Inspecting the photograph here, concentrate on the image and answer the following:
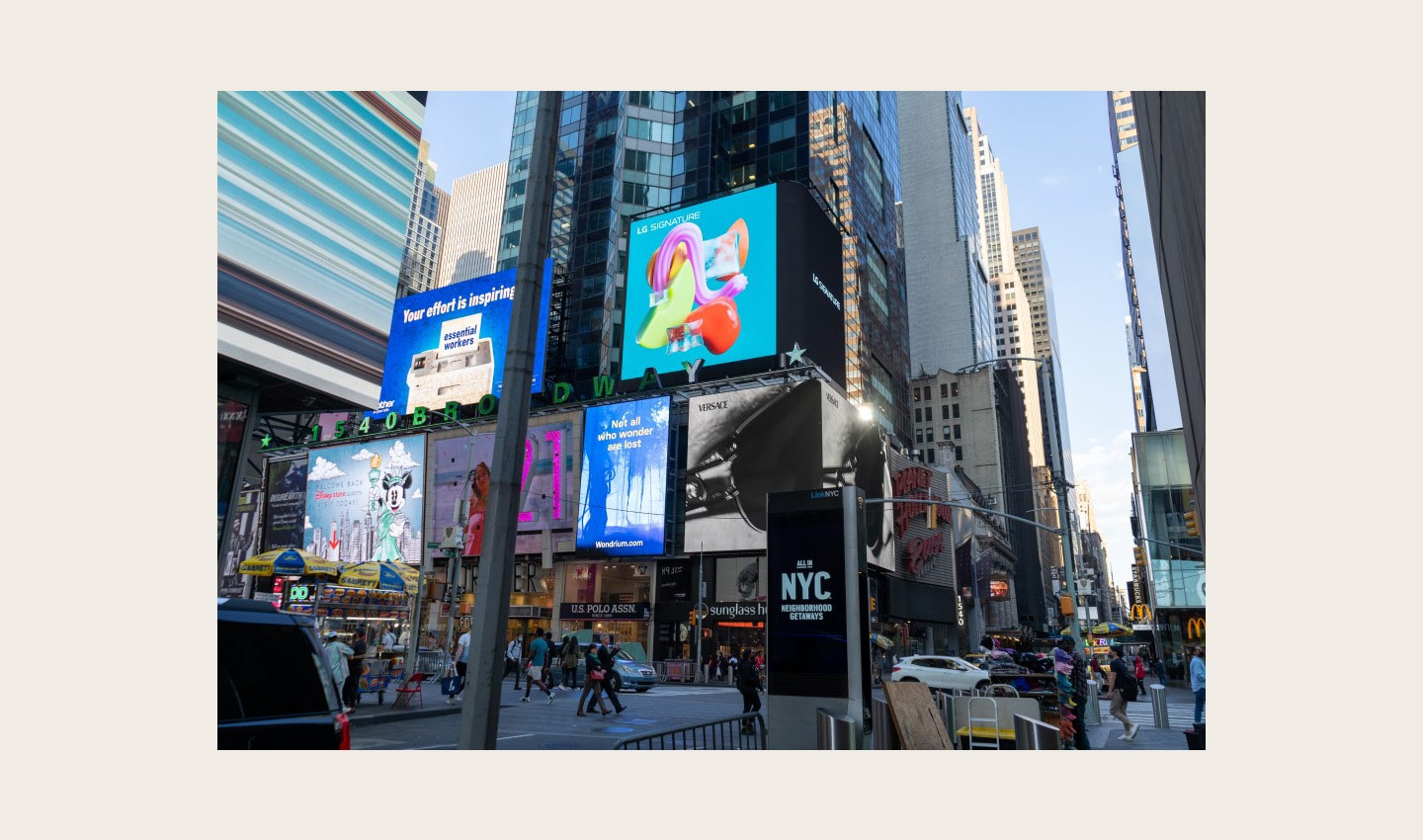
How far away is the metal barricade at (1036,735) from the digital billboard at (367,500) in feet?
185

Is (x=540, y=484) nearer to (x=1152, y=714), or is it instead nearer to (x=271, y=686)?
(x=1152, y=714)

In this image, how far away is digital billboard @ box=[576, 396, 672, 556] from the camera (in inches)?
2058

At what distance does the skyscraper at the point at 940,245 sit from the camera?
479 feet

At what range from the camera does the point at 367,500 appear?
2489 inches

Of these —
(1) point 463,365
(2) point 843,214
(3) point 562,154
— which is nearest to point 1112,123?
(2) point 843,214

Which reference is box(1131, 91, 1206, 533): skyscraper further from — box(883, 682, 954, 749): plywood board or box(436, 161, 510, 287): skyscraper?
box(436, 161, 510, 287): skyscraper

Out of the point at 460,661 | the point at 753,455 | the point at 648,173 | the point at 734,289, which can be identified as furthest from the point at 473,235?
the point at 460,661

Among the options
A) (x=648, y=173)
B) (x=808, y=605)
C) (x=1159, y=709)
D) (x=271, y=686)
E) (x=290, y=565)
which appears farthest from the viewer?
(x=648, y=173)

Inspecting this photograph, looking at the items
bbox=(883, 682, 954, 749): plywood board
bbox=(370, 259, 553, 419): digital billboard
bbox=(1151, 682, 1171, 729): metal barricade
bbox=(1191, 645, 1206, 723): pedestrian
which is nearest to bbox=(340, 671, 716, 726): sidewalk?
bbox=(883, 682, 954, 749): plywood board

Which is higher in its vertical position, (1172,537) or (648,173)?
(648,173)

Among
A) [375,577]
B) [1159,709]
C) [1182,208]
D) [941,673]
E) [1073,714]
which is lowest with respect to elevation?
[941,673]

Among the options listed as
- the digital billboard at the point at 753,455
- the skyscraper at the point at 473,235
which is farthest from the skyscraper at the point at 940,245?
the digital billboard at the point at 753,455

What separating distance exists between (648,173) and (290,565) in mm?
56372

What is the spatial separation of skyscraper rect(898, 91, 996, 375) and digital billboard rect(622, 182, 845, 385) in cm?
9295
